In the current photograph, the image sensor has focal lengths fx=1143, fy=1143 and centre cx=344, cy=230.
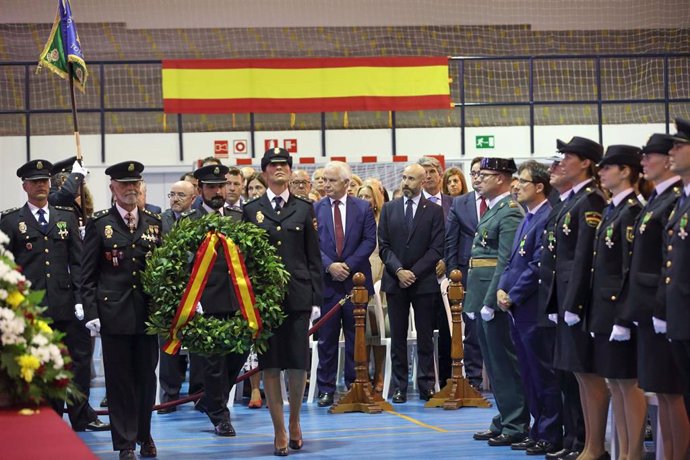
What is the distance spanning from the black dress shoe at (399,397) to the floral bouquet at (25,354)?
5.04m

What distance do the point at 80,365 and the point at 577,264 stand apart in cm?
384

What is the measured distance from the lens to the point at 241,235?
7176 millimetres

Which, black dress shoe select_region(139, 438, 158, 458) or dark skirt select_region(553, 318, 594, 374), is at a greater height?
dark skirt select_region(553, 318, 594, 374)

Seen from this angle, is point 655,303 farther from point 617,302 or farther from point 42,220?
point 42,220

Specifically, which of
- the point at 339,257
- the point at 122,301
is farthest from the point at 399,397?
the point at 122,301

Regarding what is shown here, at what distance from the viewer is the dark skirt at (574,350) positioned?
6.00m

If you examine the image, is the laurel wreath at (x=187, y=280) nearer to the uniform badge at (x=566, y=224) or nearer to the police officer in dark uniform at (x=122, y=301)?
the police officer in dark uniform at (x=122, y=301)

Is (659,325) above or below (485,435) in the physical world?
above

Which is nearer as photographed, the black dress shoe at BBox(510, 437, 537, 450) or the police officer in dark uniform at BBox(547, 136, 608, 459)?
the police officer in dark uniform at BBox(547, 136, 608, 459)

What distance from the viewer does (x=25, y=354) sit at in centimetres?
423

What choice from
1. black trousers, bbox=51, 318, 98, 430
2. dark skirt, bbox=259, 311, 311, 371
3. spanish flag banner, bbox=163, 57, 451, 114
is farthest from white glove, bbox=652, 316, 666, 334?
spanish flag banner, bbox=163, 57, 451, 114

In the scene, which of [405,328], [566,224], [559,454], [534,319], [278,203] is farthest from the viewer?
[405,328]

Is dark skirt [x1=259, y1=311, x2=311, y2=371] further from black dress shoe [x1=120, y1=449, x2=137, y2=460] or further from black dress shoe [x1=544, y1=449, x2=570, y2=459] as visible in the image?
black dress shoe [x1=544, y1=449, x2=570, y2=459]

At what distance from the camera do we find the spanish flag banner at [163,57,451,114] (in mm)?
14914
